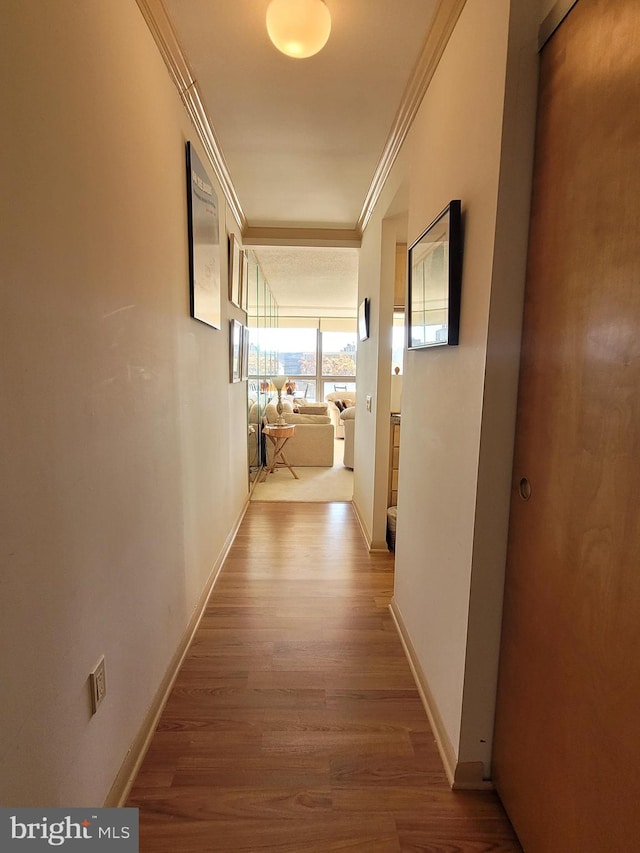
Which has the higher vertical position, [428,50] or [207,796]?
[428,50]

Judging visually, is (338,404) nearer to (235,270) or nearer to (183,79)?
(235,270)

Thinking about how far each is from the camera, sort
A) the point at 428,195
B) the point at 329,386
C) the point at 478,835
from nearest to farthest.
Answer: the point at 478,835, the point at 428,195, the point at 329,386

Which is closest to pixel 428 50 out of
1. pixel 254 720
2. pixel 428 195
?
pixel 428 195

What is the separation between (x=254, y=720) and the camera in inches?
59.8

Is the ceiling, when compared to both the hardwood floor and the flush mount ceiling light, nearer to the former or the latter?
the flush mount ceiling light

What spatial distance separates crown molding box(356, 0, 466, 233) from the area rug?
2.87m

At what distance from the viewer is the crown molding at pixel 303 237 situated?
354 cm

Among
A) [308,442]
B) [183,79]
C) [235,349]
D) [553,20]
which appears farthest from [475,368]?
[308,442]

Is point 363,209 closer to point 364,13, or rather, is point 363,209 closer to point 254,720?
point 364,13

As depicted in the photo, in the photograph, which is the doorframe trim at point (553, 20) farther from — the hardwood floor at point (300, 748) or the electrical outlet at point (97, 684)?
the hardwood floor at point (300, 748)

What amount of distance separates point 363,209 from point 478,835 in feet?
11.6

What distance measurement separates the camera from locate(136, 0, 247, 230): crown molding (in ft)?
4.50

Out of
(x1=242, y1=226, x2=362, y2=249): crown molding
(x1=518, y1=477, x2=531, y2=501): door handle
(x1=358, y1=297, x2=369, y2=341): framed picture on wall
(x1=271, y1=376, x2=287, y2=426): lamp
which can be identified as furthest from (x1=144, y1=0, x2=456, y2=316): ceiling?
(x1=271, y1=376, x2=287, y2=426): lamp

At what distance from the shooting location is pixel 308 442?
548 centimetres
